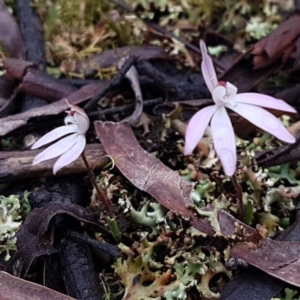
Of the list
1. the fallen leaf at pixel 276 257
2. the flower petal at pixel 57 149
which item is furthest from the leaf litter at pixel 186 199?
the flower petal at pixel 57 149

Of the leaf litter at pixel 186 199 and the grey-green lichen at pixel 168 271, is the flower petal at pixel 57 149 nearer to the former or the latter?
the leaf litter at pixel 186 199

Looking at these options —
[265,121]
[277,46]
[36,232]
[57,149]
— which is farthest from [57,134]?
[277,46]

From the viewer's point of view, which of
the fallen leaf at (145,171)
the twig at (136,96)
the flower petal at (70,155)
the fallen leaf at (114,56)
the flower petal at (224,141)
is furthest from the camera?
the fallen leaf at (114,56)

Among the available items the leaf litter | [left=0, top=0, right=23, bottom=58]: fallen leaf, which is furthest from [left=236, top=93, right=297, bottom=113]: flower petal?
[left=0, top=0, right=23, bottom=58]: fallen leaf

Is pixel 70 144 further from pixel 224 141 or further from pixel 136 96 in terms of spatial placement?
pixel 136 96

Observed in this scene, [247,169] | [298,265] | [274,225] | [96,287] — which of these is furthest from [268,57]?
[96,287]

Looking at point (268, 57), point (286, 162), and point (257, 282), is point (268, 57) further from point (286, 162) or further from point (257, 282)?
point (257, 282)
